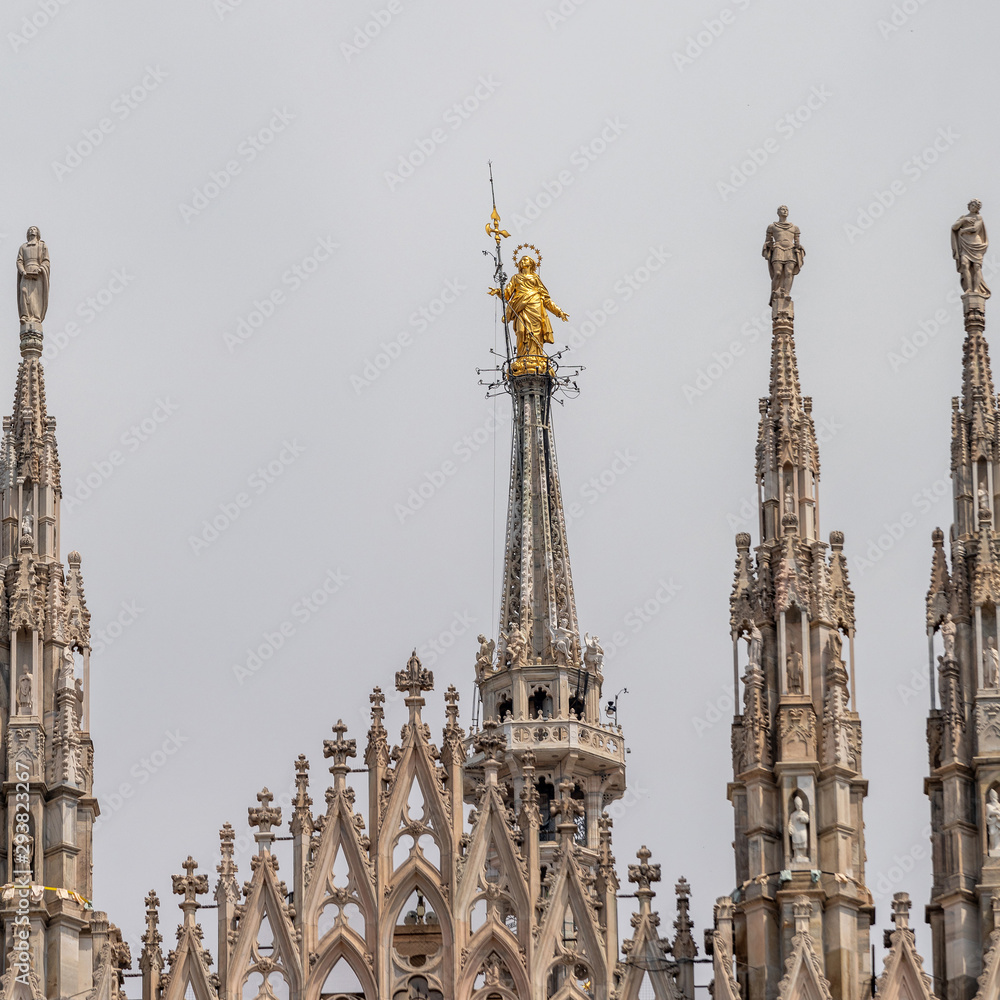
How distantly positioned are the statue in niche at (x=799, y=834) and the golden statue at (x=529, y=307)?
938cm

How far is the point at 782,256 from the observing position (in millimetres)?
42562

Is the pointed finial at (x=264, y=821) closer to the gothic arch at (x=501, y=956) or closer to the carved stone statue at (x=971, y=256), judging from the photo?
the gothic arch at (x=501, y=956)

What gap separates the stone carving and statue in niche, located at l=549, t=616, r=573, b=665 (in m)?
7.52

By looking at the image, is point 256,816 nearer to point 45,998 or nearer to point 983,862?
point 45,998

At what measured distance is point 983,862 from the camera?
39875 millimetres

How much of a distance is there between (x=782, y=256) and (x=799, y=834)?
254 inches

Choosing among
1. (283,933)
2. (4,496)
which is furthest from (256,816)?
(4,496)

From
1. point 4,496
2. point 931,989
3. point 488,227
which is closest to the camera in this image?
point 931,989

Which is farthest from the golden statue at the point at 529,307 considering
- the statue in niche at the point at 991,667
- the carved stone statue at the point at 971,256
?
the statue in niche at the point at 991,667

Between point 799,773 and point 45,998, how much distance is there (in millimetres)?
7722

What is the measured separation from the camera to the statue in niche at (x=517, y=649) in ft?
151

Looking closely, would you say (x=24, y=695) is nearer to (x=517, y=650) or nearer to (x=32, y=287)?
(x=32, y=287)

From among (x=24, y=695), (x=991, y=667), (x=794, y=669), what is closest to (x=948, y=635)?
(x=991, y=667)

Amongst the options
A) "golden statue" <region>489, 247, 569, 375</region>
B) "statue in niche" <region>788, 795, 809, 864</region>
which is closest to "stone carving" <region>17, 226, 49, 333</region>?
"golden statue" <region>489, 247, 569, 375</region>
